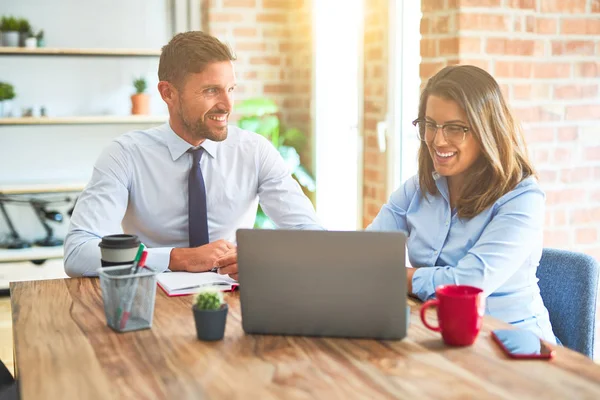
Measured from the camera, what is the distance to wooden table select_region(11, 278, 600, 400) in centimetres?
Result: 117

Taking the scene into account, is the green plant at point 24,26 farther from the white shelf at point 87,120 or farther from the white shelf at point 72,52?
the white shelf at point 87,120

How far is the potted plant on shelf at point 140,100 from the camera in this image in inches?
179

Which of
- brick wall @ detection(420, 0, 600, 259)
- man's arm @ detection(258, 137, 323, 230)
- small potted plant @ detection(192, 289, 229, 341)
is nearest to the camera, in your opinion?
small potted plant @ detection(192, 289, 229, 341)

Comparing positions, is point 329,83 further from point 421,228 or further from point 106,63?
point 421,228

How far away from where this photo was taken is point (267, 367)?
128 centimetres

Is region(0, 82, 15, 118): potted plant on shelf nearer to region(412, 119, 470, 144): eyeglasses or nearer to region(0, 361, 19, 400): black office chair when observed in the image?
region(0, 361, 19, 400): black office chair

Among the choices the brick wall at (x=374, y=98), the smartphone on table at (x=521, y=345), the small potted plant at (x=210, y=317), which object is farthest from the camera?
the brick wall at (x=374, y=98)

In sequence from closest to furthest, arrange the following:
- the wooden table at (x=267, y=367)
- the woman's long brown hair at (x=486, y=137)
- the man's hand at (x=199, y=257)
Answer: the wooden table at (x=267, y=367) < the woman's long brown hair at (x=486, y=137) < the man's hand at (x=199, y=257)

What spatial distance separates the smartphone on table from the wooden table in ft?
0.05

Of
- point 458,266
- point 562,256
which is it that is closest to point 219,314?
point 458,266

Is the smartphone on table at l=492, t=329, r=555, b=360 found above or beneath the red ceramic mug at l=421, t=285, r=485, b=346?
beneath

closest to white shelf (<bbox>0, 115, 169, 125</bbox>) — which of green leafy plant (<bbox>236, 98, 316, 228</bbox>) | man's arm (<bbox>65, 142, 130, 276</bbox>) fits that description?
green leafy plant (<bbox>236, 98, 316, 228</bbox>)

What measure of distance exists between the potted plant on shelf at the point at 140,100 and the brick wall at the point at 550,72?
2.13 m

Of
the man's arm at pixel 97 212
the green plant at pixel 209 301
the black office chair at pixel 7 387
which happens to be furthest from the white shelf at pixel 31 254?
the green plant at pixel 209 301
